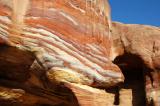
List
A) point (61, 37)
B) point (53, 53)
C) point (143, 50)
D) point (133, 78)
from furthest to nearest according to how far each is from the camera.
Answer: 1. point (133, 78)
2. point (143, 50)
3. point (61, 37)
4. point (53, 53)

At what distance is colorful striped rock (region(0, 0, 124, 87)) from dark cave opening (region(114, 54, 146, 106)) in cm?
282

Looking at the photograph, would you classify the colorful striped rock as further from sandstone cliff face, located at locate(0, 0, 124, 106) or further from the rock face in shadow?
the rock face in shadow

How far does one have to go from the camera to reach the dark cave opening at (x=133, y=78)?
8.59 meters

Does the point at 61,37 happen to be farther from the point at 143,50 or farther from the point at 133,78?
the point at 133,78

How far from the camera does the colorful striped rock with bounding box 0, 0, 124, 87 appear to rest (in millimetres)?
5020

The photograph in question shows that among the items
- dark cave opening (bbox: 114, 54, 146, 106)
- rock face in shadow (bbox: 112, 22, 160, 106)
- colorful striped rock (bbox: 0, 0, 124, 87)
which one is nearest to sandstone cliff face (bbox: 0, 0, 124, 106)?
colorful striped rock (bbox: 0, 0, 124, 87)

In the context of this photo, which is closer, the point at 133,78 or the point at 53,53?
the point at 53,53

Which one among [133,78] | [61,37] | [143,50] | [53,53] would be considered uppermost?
[143,50]

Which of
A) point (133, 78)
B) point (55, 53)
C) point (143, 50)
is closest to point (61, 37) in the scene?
point (55, 53)

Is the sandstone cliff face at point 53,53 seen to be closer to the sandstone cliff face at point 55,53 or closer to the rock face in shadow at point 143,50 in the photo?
the sandstone cliff face at point 55,53

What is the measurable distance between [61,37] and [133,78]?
423 centimetres

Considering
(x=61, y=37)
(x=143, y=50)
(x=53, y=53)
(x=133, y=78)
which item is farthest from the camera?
(x=133, y=78)

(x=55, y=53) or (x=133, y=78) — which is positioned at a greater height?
(x=133, y=78)

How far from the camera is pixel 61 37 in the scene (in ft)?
17.2
